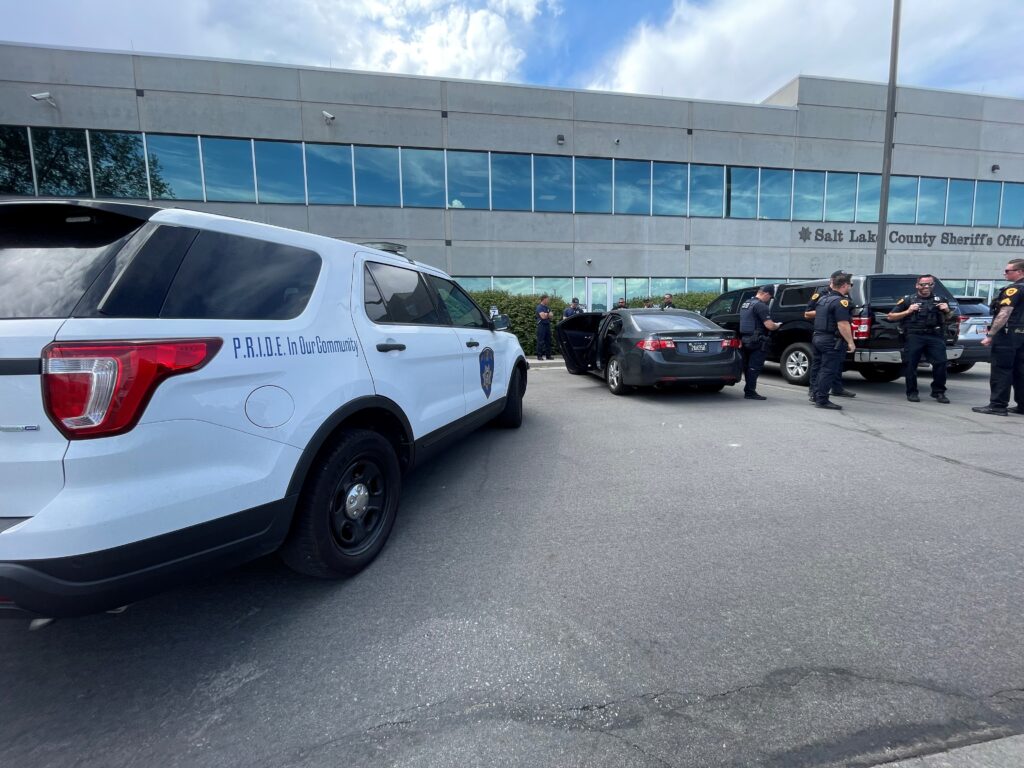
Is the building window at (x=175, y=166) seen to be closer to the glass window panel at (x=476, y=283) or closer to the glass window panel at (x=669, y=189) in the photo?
the glass window panel at (x=476, y=283)

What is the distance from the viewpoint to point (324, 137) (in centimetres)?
1689

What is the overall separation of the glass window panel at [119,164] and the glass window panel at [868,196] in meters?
27.4

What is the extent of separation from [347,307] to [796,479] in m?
3.90

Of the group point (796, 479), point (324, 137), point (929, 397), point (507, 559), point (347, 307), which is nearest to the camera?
point (347, 307)

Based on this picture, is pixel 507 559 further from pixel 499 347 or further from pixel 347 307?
pixel 499 347

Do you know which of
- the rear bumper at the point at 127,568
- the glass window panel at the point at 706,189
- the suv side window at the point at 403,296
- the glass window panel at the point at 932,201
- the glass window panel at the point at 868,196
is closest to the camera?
the rear bumper at the point at 127,568

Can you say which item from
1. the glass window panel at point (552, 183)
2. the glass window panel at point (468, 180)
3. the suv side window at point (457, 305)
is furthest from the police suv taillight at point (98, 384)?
the glass window panel at point (552, 183)

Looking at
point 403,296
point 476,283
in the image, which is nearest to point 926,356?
point 403,296

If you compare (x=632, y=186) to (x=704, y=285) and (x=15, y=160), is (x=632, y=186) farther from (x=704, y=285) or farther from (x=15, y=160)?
(x=15, y=160)

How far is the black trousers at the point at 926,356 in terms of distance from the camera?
7387 mm

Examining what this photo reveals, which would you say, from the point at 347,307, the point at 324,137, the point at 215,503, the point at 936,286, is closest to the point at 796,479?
the point at 347,307

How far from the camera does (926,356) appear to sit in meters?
7.55

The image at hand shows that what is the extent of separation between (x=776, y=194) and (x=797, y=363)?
14.8 metres

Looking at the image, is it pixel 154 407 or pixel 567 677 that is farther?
pixel 567 677
